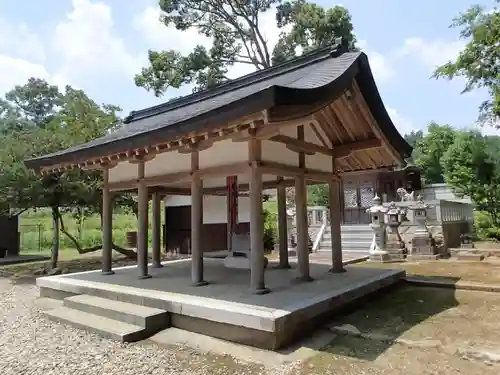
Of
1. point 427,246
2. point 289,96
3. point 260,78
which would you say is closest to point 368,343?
point 289,96

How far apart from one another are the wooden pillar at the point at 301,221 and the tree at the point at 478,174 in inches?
531

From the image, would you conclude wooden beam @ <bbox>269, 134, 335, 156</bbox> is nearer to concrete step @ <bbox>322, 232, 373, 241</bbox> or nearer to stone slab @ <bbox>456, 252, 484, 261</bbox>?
stone slab @ <bbox>456, 252, 484, 261</bbox>

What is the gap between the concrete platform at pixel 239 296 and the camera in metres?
3.98

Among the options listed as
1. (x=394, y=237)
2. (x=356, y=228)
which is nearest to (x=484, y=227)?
(x=356, y=228)

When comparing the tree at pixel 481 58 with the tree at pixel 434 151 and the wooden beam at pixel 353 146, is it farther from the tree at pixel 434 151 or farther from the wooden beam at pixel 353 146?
the tree at pixel 434 151

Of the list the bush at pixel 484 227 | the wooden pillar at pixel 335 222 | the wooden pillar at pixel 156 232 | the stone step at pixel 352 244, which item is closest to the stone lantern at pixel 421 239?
the stone step at pixel 352 244

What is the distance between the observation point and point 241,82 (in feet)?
26.3

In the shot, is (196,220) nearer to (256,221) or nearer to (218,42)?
(256,221)

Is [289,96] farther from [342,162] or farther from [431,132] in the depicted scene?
[431,132]

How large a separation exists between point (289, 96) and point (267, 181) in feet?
14.2

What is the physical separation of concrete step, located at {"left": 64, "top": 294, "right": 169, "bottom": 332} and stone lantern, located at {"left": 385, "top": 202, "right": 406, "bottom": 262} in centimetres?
806

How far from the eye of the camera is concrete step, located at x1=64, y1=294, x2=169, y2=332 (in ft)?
15.0

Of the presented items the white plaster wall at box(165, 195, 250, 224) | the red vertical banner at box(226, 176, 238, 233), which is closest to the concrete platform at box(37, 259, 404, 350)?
the red vertical banner at box(226, 176, 238, 233)

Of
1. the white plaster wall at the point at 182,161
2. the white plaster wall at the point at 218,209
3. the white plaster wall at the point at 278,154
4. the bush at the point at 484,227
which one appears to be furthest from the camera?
the bush at the point at 484,227
